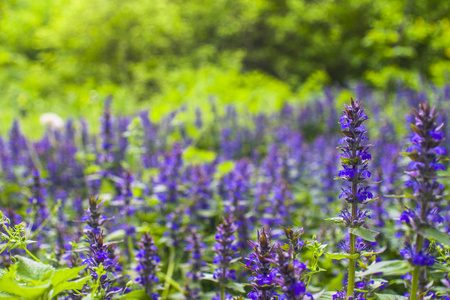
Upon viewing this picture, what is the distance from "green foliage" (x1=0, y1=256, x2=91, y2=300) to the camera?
1345 mm

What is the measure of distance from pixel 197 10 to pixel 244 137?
1120cm

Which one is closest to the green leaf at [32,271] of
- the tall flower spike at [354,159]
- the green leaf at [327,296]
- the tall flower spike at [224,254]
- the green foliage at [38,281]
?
the green foliage at [38,281]

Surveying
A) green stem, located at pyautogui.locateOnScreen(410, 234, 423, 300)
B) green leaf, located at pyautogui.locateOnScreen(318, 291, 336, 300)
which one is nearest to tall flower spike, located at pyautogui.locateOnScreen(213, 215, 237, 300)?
green leaf, located at pyautogui.locateOnScreen(318, 291, 336, 300)

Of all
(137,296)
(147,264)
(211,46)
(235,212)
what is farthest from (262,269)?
(211,46)

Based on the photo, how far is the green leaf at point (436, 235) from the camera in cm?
128

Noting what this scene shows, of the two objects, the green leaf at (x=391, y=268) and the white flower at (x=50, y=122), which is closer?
the green leaf at (x=391, y=268)

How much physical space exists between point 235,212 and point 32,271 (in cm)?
184

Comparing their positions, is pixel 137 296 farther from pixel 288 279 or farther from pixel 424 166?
pixel 424 166

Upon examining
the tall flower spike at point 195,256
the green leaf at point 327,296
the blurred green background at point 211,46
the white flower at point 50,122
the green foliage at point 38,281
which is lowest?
the tall flower spike at point 195,256

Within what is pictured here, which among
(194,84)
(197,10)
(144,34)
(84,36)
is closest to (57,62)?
(84,36)

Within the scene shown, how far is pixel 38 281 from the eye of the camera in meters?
1.47

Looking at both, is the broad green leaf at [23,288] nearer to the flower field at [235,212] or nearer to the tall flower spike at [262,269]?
the flower field at [235,212]

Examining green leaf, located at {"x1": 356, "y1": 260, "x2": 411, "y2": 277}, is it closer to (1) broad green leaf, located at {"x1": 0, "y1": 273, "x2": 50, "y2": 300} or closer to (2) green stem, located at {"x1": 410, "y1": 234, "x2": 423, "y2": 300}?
(2) green stem, located at {"x1": 410, "y1": 234, "x2": 423, "y2": 300}

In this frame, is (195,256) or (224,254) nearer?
(224,254)
